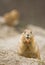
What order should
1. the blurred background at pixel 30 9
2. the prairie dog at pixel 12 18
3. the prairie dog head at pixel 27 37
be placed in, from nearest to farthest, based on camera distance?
the prairie dog head at pixel 27 37 < the prairie dog at pixel 12 18 < the blurred background at pixel 30 9

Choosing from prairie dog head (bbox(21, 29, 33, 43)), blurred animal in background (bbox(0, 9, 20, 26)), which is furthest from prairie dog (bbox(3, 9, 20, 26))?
prairie dog head (bbox(21, 29, 33, 43))

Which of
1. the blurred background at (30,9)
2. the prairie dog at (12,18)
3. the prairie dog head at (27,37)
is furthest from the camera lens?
the blurred background at (30,9)

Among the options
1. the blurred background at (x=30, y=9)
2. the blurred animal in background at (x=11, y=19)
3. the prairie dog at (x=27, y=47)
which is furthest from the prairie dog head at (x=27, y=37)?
the blurred background at (x=30, y=9)

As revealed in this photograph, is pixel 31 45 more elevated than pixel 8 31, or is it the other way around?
pixel 8 31

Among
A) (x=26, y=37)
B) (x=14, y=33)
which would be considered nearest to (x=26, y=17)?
(x=14, y=33)

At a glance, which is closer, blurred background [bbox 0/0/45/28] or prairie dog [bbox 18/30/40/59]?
prairie dog [bbox 18/30/40/59]

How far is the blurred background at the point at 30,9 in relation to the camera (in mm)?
17609

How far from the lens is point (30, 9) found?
17906 mm

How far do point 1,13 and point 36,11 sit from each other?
2.64m

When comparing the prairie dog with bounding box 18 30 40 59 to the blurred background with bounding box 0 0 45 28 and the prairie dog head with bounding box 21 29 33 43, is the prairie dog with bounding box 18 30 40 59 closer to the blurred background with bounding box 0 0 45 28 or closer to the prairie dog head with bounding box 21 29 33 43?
the prairie dog head with bounding box 21 29 33 43

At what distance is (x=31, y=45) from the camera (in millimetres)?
5062

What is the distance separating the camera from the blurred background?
57.8 feet

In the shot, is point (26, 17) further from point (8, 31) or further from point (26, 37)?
point (26, 37)

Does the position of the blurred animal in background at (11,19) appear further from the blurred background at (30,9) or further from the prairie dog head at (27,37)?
the prairie dog head at (27,37)
